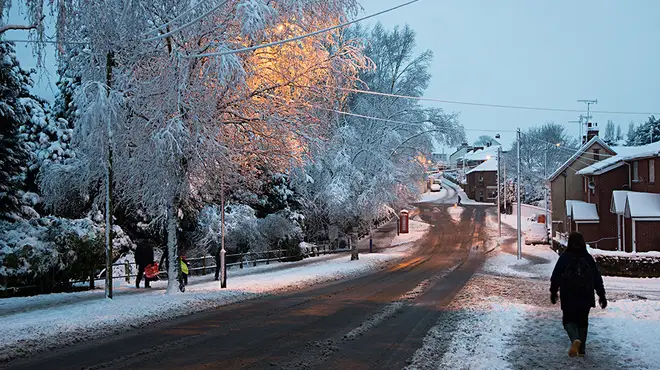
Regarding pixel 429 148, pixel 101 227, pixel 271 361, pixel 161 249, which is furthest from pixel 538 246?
pixel 271 361

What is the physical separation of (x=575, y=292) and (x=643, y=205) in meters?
30.7

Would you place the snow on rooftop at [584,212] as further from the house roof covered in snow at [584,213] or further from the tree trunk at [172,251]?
the tree trunk at [172,251]

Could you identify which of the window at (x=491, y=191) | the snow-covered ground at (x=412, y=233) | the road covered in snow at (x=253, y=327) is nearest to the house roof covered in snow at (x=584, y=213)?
the snow-covered ground at (x=412, y=233)

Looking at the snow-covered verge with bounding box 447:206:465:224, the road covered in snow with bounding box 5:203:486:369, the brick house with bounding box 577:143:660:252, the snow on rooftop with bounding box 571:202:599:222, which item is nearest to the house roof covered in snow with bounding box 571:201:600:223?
the snow on rooftop with bounding box 571:202:599:222

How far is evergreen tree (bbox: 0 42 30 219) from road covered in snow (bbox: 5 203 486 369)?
24.8 feet

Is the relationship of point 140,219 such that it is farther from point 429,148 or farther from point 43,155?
point 429,148

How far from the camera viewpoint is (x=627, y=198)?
120ft

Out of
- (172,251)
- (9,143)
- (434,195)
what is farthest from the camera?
(434,195)

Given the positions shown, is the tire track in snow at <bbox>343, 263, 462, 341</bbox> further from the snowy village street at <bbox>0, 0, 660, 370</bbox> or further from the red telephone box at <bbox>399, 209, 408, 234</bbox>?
the red telephone box at <bbox>399, 209, 408, 234</bbox>

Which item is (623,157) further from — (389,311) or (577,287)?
(577,287)

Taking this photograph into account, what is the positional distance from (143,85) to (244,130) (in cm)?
345

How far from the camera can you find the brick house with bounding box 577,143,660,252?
3481cm

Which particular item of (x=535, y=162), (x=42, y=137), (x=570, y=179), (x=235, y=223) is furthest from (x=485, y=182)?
(x=42, y=137)

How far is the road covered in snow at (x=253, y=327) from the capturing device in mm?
8859
